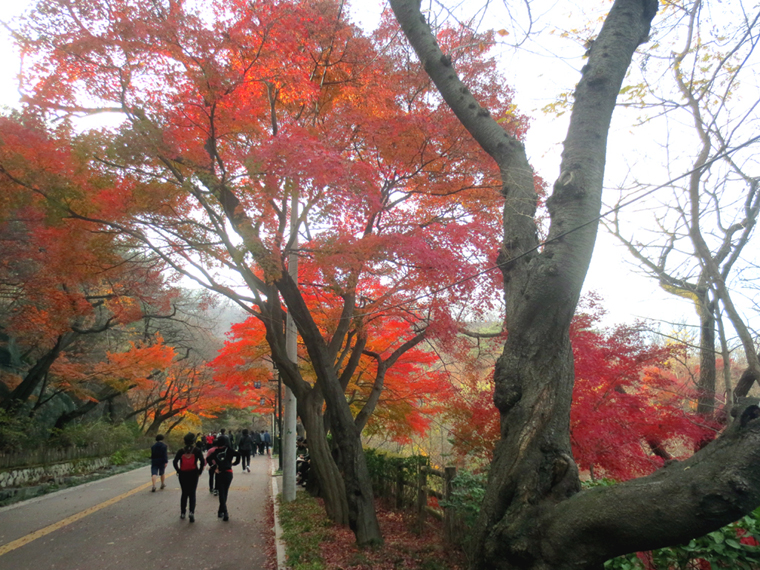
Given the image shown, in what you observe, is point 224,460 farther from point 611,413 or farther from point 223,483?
point 611,413

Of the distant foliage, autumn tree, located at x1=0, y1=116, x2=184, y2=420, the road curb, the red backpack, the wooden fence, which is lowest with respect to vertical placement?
the road curb

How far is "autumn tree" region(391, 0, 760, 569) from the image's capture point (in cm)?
250

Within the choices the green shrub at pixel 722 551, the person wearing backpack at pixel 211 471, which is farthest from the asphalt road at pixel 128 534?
the green shrub at pixel 722 551

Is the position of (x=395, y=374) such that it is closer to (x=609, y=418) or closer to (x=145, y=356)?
(x=609, y=418)

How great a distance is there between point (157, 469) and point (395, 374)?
705cm

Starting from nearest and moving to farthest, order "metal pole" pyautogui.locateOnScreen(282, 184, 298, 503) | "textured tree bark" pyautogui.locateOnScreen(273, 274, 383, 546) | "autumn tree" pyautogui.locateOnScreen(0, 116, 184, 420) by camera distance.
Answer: "textured tree bark" pyautogui.locateOnScreen(273, 274, 383, 546) < "autumn tree" pyautogui.locateOnScreen(0, 116, 184, 420) < "metal pole" pyautogui.locateOnScreen(282, 184, 298, 503)

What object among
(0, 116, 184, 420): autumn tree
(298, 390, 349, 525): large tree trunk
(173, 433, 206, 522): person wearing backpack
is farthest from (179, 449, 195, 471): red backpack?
(0, 116, 184, 420): autumn tree

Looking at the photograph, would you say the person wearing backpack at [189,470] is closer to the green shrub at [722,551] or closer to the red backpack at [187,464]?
the red backpack at [187,464]

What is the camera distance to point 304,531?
755 cm

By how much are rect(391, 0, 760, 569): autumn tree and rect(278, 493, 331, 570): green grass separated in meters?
3.34

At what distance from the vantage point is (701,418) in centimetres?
855

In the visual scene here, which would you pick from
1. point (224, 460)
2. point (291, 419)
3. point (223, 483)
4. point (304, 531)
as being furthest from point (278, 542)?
point (291, 419)

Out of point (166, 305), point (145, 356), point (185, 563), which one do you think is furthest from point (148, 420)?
point (185, 563)

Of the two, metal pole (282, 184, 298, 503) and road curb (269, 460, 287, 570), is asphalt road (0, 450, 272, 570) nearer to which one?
road curb (269, 460, 287, 570)
